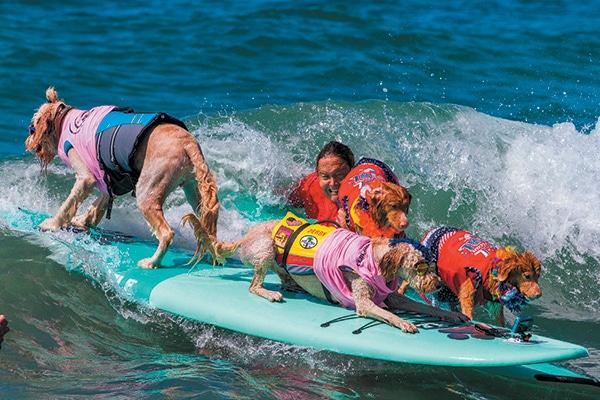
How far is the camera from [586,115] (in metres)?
12.5

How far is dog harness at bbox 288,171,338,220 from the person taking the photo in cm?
766

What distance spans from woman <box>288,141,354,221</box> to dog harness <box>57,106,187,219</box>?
1291mm

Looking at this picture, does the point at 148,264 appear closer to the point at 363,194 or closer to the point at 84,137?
the point at 84,137

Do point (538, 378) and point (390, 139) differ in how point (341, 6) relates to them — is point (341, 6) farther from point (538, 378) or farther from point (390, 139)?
point (538, 378)

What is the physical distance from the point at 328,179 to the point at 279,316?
1.82 meters

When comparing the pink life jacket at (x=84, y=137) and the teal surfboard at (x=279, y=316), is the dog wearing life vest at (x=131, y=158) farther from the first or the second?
the teal surfboard at (x=279, y=316)

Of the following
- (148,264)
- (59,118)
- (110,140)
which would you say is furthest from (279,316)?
(59,118)

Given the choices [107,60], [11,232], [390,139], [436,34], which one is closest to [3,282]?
[11,232]

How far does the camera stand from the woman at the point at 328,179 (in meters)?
7.21

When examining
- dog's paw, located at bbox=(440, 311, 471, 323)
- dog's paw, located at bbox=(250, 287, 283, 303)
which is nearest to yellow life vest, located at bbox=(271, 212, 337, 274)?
dog's paw, located at bbox=(250, 287, 283, 303)

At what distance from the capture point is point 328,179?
7285 mm

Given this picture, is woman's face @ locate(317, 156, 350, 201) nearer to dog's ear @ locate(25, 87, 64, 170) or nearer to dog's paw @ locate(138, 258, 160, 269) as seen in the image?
dog's paw @ locate(138, 258, 160, 269)

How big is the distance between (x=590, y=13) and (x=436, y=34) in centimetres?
419

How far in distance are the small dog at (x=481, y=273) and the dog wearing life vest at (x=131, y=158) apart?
1799 mm
